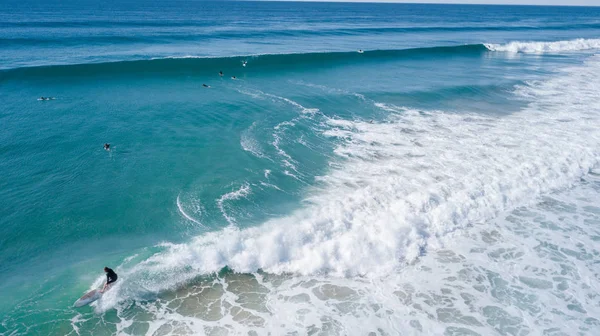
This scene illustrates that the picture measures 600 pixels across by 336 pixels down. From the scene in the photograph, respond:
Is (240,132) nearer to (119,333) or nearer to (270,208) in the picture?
(270,208)

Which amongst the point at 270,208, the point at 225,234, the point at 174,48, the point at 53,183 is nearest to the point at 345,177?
the point at 270,208

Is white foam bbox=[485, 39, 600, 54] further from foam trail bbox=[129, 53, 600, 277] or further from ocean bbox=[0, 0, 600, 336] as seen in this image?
foam trail bbox=[129, 53, 600, 277]

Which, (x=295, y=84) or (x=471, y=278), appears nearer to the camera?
(x=471, y=278)

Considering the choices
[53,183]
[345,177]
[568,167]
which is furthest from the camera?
[568,167]

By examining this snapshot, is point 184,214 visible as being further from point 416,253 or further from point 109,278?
point 416,253

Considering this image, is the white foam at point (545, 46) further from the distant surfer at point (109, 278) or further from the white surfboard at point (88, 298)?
the white surfboard at point (88, 298)

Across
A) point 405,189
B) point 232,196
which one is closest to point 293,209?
point 232,196

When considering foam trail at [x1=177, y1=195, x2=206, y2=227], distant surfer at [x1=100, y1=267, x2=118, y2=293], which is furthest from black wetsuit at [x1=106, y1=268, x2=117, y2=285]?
foam trail at [x1=177, y1=195, x2=206, y2=227]
